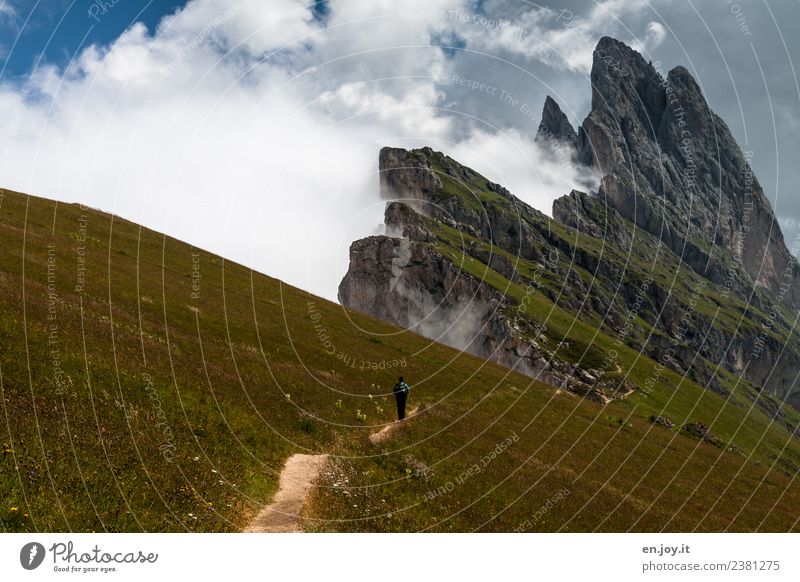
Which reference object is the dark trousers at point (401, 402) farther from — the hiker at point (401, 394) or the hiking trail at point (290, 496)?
the hiking trail at point (290, 496)

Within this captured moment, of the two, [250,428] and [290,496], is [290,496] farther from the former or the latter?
[250,428]

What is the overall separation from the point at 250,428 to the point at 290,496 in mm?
4489

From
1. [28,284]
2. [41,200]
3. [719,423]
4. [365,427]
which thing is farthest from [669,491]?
[719,423]

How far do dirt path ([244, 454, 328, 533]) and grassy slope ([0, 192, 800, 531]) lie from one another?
0.44m

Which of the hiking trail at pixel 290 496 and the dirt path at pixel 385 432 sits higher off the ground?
the dirt path at pixel 385 432

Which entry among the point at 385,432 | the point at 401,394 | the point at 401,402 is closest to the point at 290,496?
the point at 385,432

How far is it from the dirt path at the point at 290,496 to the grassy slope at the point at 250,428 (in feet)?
1.45

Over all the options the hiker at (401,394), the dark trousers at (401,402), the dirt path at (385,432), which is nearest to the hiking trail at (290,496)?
the dirt path at (385,432)

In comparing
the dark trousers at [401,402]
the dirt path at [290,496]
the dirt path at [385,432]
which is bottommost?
the dirt path at [290,496]

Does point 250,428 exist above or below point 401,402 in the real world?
below

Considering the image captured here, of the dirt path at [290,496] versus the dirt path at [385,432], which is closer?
the dirt path at [290,496]

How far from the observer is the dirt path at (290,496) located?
43.8ft

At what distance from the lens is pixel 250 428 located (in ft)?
63.6

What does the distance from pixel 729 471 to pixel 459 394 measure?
78.3 ft
